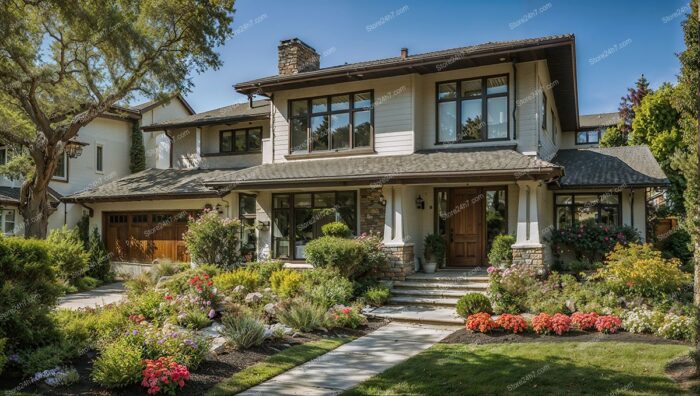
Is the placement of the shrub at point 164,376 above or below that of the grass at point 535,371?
above

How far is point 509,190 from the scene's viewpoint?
13.3 metres

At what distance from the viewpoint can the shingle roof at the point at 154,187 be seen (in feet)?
55.5

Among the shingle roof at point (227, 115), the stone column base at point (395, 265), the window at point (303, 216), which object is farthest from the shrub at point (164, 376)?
the shingle roof at point (227, 115)

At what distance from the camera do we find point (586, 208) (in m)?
14.2

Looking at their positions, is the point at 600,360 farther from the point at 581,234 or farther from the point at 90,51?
the point at 90,51

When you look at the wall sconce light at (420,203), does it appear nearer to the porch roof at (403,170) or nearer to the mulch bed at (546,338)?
the porch roof at (403,170)

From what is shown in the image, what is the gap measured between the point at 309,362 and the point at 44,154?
45.5ft

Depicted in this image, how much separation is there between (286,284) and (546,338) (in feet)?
17.9

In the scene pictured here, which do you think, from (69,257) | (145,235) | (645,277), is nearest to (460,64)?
(645,277)

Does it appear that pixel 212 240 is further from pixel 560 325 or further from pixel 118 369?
pixel 560 325

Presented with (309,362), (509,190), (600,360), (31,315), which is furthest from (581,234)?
(31,315)

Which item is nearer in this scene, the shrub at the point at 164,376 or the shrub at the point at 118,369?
the shrub at the point at 164,376

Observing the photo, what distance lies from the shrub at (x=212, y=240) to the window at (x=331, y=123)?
3256mm

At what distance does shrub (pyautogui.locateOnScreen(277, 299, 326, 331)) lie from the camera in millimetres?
8789
